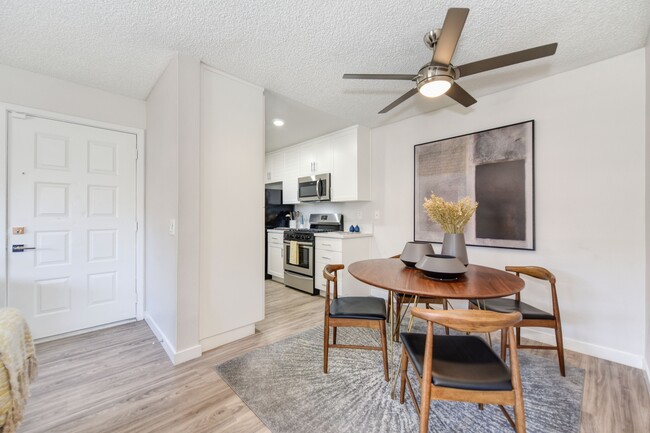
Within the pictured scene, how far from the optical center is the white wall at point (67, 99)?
92.0 inches

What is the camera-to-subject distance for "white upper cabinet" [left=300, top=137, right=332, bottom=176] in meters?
4.23

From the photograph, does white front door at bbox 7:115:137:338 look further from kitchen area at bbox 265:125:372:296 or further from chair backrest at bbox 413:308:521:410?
chair backrest at bbox 413:308:521:410

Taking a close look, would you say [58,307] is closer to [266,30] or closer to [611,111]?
[266,30]

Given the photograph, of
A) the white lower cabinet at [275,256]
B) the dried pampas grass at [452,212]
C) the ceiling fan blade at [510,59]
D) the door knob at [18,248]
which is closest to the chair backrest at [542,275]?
the dried pampas grass at [452,212]

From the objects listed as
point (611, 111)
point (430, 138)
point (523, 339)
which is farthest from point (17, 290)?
point (611, 111)

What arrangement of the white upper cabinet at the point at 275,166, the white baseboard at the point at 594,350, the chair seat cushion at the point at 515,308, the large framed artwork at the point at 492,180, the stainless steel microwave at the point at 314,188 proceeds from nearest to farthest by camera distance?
the chair seat cushion at the point at 515,308 → the white baseboard at the point at 594,350 → the large framed artwork at the point at 492,180 → the stainless steel microwave at the point at 314,188 → the white upper cabinet at the point at 275,166

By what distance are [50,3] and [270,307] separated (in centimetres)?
319

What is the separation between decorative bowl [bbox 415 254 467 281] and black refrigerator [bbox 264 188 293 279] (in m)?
3.56

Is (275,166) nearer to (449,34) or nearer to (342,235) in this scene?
(342,235)

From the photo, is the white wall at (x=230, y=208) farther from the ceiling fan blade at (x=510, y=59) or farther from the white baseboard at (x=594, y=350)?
the white baseboard at (x=594, y=350)

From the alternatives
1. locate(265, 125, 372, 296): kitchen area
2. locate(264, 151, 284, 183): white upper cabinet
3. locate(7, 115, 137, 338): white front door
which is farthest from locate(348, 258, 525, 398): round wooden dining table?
locate(264, 151, 284, 183): white upper cabinet

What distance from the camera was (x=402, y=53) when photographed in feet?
7.00

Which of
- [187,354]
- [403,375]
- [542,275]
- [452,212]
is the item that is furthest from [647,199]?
[187,354]

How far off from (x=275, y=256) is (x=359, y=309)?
9.49 ft
